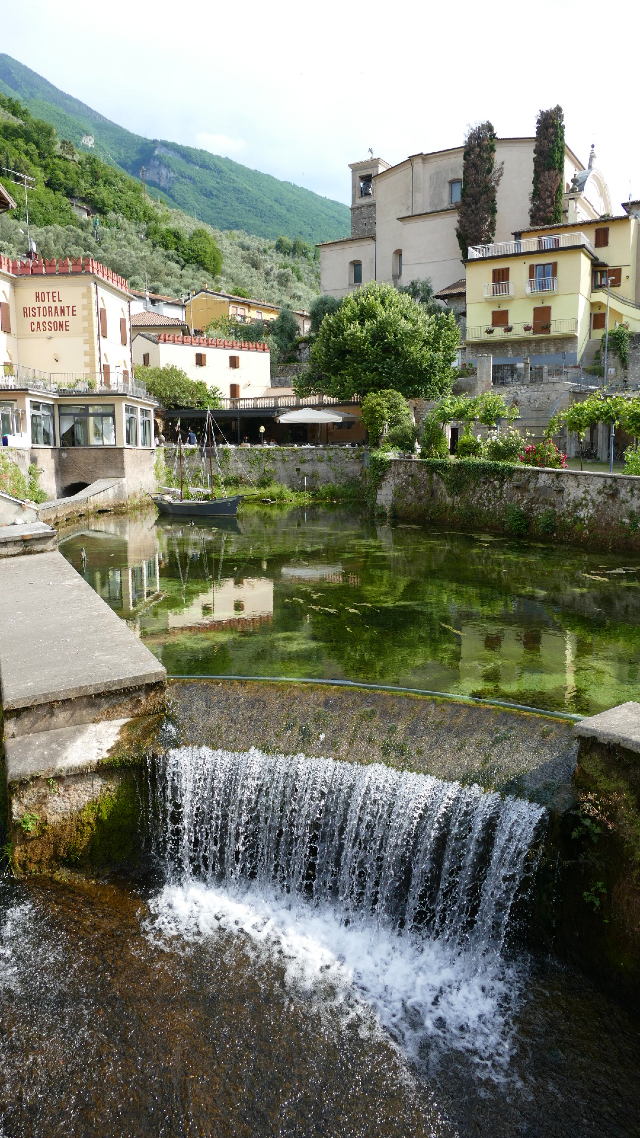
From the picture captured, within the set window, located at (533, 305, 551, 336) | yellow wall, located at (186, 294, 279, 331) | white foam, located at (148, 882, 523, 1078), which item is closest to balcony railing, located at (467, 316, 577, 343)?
window, located at (533, 305, 551, 336)

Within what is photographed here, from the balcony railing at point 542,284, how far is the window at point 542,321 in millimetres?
956

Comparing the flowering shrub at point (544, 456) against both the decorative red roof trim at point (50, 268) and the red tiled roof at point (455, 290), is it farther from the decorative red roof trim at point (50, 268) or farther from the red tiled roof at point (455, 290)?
the red tiled roof at point (455, 290)

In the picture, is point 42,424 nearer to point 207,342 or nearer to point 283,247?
point 207,342

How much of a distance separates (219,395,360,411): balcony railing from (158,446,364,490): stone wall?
7948mm

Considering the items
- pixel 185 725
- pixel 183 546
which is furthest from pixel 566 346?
pixel 185 725

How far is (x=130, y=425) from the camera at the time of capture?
3322 centimetres

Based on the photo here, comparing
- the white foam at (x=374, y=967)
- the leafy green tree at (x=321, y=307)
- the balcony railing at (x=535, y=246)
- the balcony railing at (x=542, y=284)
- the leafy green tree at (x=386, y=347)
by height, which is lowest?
the white foam at (x=374, y=967)

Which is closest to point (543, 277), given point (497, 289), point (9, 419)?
point (497, 289)

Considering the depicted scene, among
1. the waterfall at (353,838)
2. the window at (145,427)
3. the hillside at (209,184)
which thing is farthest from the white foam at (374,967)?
the hillside at (209,184)

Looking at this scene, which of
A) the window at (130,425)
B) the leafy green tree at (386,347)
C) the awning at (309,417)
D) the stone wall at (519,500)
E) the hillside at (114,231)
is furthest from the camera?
the hillside at (114,231)

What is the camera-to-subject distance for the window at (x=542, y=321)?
41.3 metres

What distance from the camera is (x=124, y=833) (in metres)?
6.04

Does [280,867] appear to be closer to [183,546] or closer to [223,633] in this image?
[223,633]

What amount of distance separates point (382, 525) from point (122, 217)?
267ft
